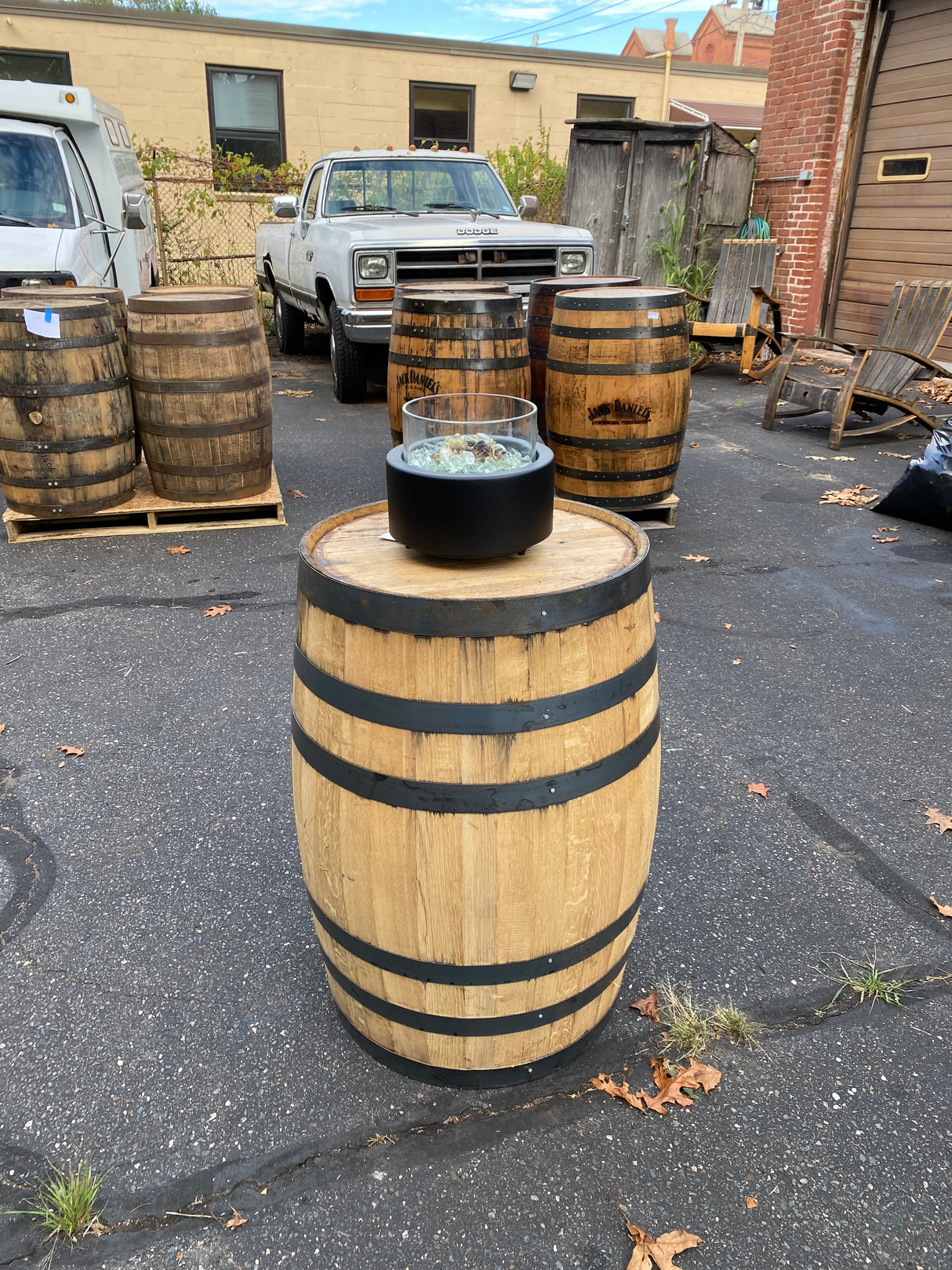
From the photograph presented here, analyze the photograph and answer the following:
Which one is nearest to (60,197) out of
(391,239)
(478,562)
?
(391,239)

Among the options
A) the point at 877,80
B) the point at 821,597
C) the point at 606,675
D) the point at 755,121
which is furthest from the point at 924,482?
the point at 755,121

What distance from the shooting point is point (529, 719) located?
167 centimetres

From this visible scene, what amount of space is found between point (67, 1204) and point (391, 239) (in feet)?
24.1

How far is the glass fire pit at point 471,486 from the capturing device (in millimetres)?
1779

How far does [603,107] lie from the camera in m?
18.7

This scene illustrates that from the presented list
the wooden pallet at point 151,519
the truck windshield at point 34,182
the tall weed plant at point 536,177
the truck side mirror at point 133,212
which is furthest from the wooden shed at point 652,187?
the wooden pallet at point 151,519

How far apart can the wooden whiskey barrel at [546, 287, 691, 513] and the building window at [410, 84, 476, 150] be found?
14.5m

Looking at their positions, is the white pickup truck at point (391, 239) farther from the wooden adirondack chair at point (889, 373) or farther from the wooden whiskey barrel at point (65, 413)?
the wooden whiskey barrel at point (65, 413)

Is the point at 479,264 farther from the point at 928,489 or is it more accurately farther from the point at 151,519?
the point at 928,489

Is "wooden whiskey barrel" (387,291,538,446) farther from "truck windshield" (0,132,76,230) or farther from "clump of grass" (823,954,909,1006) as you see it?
"truck windshield" (0,132,76,230)

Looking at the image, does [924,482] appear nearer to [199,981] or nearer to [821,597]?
[821,597]

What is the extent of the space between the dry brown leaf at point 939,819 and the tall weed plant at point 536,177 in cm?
1453

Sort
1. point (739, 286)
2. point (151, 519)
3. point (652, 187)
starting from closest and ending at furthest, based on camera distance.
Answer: point (151, 519) → point (739, 286) → point (652, 187)

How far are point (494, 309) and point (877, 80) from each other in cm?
784
